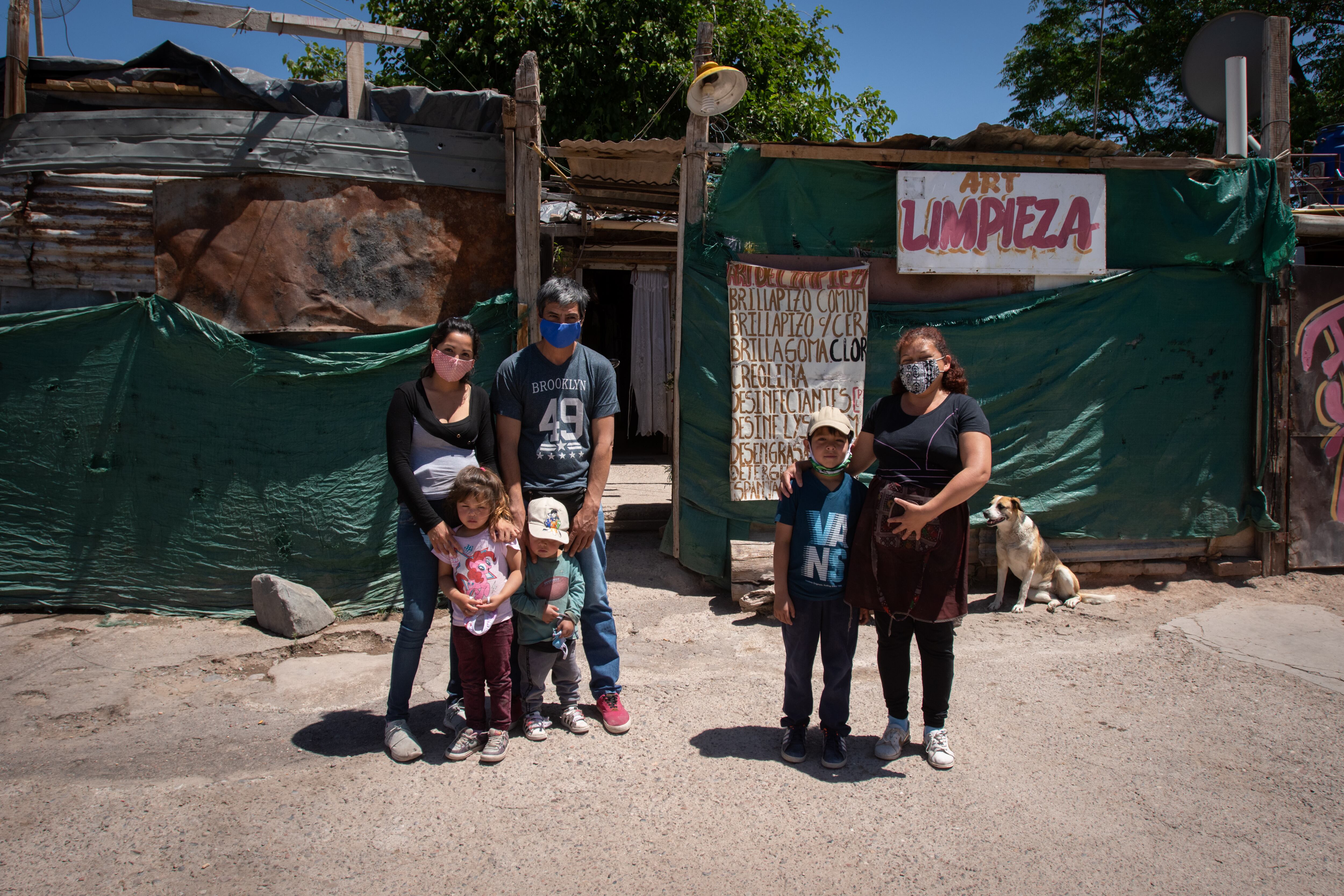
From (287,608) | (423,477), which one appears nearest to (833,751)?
(423,477)

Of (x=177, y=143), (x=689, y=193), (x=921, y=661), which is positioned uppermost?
(x=177, y=143)

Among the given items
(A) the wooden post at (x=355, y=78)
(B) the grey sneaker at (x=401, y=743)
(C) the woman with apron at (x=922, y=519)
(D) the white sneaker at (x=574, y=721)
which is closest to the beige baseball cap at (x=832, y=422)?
(C) the woman with apron at (x=922, y=519)

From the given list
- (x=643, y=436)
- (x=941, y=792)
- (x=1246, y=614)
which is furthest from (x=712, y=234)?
(x=643, y=436)

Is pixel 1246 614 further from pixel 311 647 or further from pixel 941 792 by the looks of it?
pixel 311 647

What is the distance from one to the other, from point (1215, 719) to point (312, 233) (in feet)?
19.1

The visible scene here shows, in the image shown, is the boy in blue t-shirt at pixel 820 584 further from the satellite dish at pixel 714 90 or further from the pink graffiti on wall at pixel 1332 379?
the pink graffiti on wall at pixel 1332 379

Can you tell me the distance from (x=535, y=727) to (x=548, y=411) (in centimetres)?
139

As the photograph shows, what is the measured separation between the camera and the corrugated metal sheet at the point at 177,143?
17.0 ft

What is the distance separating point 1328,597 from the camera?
19.2ft

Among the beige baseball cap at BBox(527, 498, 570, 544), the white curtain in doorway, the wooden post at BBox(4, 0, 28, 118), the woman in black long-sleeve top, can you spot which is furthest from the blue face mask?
the white curtain in doorway

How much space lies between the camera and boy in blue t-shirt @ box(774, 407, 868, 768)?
3.26 metres

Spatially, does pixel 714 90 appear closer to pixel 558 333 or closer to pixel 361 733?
pixel 558 333

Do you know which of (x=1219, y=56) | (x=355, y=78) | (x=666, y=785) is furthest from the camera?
(x=1219, y=56)

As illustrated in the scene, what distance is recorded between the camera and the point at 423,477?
3.38 meters
